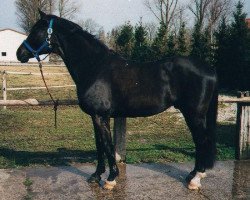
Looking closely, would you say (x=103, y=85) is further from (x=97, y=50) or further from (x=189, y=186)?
(x=189, y=186)

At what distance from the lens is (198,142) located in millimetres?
4590

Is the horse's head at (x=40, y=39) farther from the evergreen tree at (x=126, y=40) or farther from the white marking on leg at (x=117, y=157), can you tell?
the evergreen tree at (x=126, y=40)

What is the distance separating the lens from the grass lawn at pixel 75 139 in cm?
602

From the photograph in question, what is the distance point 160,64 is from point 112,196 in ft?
5.70

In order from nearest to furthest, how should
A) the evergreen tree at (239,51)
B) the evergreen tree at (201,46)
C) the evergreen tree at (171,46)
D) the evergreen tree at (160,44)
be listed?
the evergreen tree at (239,51) < the evergreen tree at (201,46) < the evergreen tree at (171,46) < the evergreen tree at (160,44)

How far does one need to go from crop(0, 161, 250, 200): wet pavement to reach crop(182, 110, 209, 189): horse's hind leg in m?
0.12

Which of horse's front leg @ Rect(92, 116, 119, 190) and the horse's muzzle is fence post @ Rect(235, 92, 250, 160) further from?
the horse's muzzle

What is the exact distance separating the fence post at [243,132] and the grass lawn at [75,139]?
1.36 ft

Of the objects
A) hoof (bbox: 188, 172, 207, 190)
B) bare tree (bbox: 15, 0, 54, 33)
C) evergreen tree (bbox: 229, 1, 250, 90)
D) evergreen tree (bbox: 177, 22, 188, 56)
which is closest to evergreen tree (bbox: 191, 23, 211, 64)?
evergreen tree (bbox: 177, 22, 188, 56)

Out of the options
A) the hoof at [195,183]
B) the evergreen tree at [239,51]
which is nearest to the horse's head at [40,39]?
the hoof at [195,183]

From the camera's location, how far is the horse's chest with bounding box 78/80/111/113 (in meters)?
4.25

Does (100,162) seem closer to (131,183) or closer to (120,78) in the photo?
(131,183)

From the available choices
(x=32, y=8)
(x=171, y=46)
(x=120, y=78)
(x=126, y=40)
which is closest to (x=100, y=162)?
(x=120, y=78)

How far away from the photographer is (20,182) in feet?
14.9
